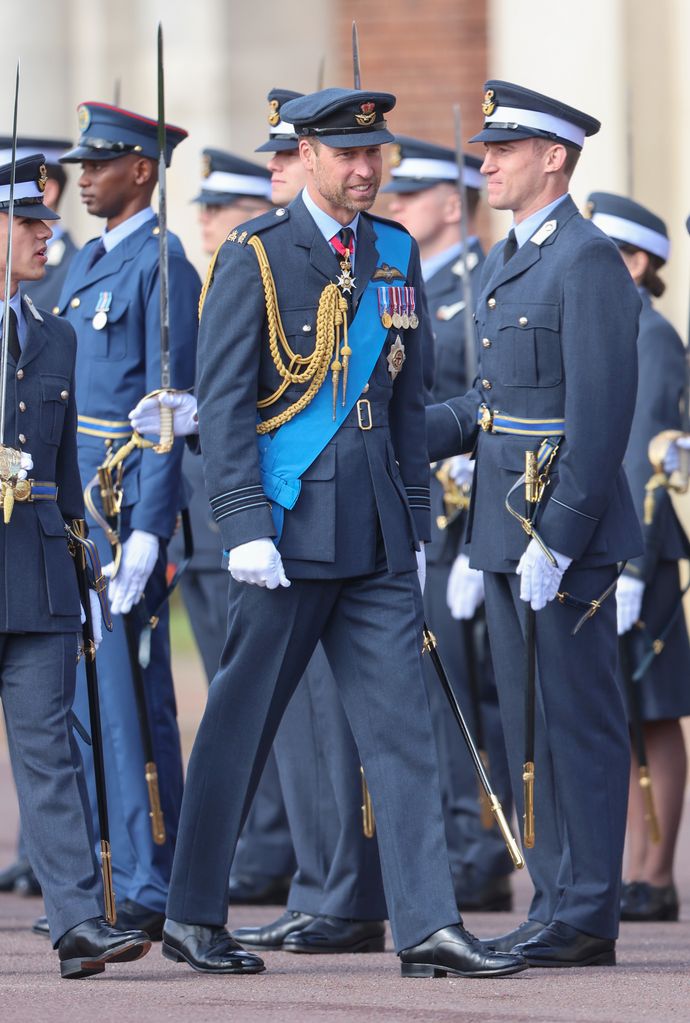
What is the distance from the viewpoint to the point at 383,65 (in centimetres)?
1328

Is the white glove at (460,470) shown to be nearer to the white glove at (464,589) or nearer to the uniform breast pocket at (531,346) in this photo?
the white glove at (464,589)

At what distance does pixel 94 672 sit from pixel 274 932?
822 millimetres

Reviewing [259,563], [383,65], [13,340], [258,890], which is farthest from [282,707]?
[383,65]

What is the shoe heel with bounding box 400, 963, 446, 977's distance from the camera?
5.34 m

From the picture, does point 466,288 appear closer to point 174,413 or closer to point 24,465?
point 174,413

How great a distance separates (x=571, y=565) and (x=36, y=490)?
1.21m

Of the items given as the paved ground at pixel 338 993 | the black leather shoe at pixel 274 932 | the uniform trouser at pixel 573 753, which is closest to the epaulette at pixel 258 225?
the uniform trouser at pixel 573 753

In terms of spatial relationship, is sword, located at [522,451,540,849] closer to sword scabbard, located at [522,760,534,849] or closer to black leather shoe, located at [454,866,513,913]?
sword scabbard, located at [522,760,534,849]

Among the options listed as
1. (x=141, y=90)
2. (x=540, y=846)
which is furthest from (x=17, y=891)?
(x=141, y=90)

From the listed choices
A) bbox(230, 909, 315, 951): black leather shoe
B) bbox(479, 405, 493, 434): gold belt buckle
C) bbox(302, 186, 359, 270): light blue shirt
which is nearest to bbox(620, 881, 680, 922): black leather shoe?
bbox(230, 909, 315, 951): black leather shoe

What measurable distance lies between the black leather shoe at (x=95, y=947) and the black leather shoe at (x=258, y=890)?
204 centimetres

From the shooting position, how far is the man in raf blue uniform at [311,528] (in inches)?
213

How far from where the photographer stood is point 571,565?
18.9 ft

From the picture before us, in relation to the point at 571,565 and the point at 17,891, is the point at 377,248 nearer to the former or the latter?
the point at 571,565
